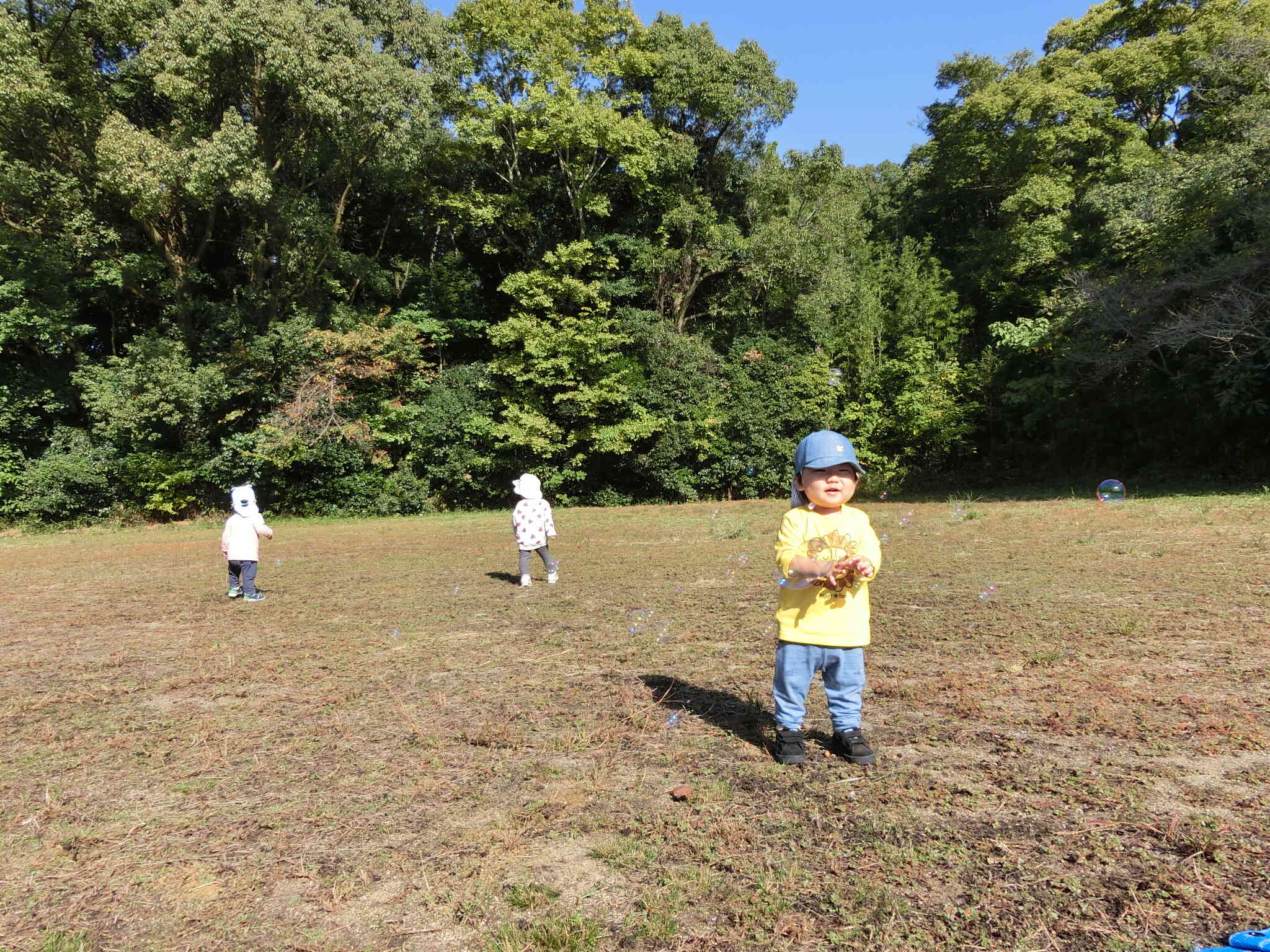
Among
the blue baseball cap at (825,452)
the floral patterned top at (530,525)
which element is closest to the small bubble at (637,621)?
the floral patterned top at (530,525)

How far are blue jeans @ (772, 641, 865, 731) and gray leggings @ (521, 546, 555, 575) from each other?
6618mm

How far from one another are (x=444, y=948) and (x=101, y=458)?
94.0 ft

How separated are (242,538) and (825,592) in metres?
8.59

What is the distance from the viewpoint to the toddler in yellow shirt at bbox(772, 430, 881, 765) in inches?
163

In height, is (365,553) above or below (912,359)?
below

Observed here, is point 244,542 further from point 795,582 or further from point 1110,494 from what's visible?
point 1110,494

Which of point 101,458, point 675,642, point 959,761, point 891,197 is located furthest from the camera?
point 891,197

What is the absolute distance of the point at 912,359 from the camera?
29828mm

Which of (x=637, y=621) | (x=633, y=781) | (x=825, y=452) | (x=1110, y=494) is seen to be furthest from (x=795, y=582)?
(x=1110, y=494)

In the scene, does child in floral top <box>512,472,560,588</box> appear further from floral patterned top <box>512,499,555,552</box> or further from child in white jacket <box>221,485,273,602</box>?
child in white jacket <box>221,485,273,602</box>

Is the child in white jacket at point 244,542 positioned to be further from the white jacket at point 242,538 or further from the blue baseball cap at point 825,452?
the blue baseball cap at point 825,452

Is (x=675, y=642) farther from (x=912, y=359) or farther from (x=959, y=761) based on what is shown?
(x=912, y=359)

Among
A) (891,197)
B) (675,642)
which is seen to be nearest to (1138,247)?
(891,197)

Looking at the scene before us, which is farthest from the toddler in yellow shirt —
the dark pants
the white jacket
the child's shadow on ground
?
the dark pants
